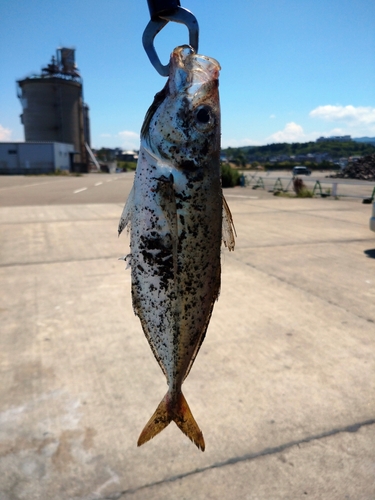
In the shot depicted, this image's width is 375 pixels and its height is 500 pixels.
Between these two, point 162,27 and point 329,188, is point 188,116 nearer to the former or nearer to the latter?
point 162,27

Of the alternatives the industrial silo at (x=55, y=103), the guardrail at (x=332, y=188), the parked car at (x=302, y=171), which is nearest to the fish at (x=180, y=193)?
the guardrail at (x=332, y=188)

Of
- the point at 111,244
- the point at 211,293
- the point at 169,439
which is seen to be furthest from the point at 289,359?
the point at 111,244

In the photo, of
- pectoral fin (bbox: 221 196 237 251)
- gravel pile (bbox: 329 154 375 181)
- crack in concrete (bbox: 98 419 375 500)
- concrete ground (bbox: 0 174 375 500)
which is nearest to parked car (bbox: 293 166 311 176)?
gravel pile (bbox: 329 154 375 181)

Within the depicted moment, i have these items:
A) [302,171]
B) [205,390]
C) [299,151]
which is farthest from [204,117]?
[299,151]

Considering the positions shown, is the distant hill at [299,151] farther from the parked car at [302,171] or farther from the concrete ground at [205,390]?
the concrete ground at [205,390]

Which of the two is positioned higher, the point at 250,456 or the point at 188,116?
the point at 188,116

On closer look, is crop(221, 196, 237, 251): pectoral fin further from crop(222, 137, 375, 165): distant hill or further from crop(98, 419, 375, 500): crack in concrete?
crop(222, 137, 375, 165): distant hill
